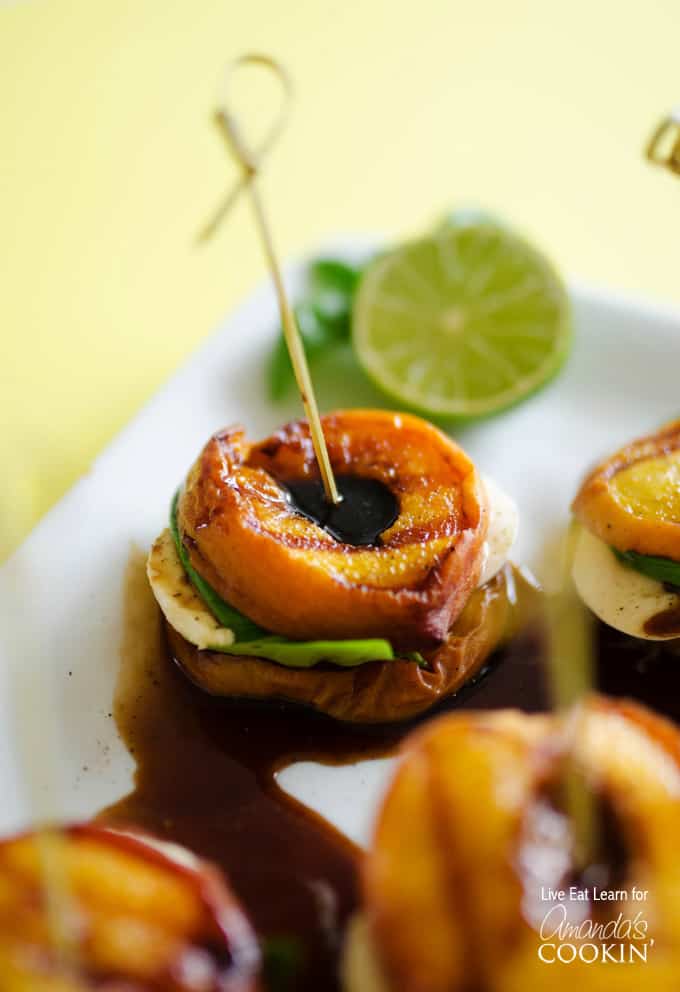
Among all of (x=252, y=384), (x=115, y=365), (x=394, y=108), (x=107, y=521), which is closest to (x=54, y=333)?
Result: (x=115, y=365)

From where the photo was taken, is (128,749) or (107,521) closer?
(128,749)

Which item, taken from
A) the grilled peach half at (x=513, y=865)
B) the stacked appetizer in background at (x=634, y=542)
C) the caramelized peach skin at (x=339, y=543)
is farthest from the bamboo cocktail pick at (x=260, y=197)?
the grilled peach half at (x=513, y=865)

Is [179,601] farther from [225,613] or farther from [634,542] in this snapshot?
[634,542]

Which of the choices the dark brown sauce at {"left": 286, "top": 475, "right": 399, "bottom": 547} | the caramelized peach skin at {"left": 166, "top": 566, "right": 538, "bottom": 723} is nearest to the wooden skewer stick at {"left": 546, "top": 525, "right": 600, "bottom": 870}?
the caramelized peach skin at {"left": 166, "top": 566, "right": 538, "bottom": 723}

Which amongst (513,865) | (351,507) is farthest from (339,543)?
(513,865)

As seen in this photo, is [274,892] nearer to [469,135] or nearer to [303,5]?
[469,135]
